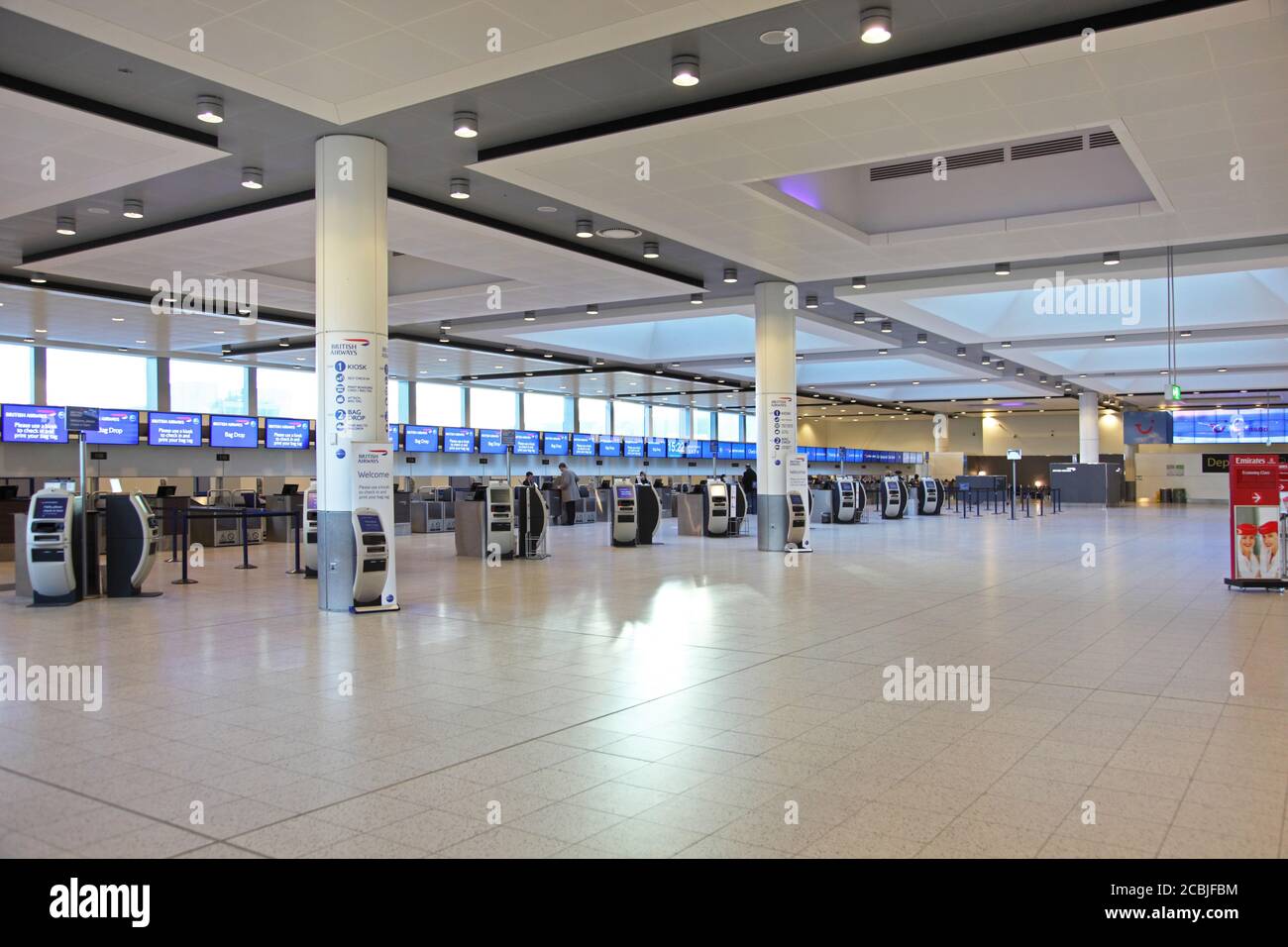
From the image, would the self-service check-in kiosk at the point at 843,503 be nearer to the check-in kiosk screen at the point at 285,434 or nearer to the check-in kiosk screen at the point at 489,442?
the check-in kiosk screen at the point at 489,442

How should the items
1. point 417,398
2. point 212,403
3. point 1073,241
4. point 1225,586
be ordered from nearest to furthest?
point 1225,586, point 1073,241, point 212,403, point 417,398

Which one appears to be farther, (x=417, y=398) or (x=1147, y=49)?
(x=417, y=398)

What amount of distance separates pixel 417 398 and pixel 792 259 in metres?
19.3

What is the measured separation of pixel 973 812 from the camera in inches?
145

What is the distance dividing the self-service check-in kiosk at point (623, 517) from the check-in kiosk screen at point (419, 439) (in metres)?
11.6

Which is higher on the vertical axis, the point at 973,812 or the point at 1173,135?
the point at 1173,135

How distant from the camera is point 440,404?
32.1 metres

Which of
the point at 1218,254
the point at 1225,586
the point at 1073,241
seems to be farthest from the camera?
the point at 1218,254

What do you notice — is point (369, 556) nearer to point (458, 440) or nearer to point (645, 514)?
point (645, 514)

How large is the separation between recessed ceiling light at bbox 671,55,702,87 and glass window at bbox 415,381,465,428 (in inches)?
945

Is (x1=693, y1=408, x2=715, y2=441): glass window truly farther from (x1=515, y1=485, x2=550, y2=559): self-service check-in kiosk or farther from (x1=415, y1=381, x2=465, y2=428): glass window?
(x1=515, y1=485, x2=550, y2=559): self-service check-in kiosk

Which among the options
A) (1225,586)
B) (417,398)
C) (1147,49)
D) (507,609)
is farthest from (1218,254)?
(417,398)

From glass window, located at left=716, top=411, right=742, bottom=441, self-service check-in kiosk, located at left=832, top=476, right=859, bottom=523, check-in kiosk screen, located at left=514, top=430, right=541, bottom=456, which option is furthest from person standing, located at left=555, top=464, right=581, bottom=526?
glass window, located at left=716, top=411, right=742, bottom=441
